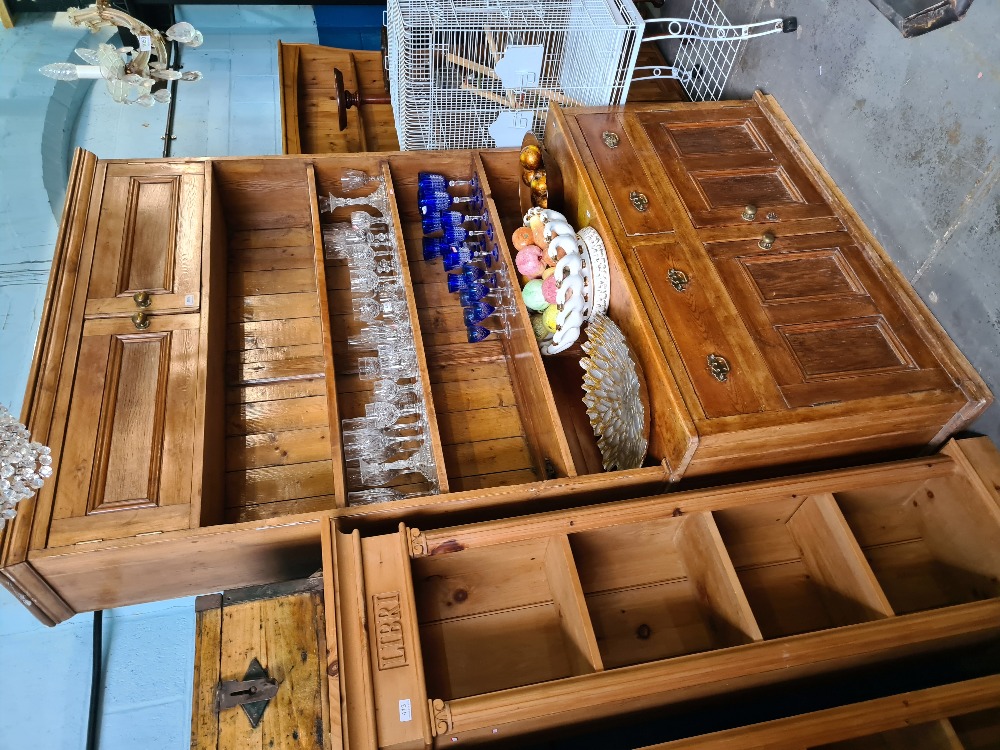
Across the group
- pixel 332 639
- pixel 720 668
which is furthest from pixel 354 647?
pixel 720 668

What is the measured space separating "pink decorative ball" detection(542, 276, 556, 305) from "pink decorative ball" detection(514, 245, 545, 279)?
8 centimetres

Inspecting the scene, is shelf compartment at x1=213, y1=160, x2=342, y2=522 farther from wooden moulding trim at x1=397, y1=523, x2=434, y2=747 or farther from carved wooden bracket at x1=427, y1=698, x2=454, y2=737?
carved wooden bracket at x1=427, y1=698, x2=454, y2=737

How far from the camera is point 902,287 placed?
168 cm

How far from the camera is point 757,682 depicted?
1.34 metres

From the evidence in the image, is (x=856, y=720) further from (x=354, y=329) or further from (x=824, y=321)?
(x=354, y=329)

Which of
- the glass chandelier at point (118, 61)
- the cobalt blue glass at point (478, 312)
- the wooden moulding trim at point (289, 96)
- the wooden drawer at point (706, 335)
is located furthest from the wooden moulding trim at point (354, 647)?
the glass chandelier at point (118, 61)

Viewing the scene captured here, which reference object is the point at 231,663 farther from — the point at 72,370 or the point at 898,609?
the point at 898,609

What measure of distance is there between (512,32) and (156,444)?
169 centimetres

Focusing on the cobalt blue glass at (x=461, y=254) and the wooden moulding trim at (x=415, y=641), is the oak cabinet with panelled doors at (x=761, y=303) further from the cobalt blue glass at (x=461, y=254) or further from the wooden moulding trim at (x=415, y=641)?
the wooden moulding trim at (x=415, y=641)

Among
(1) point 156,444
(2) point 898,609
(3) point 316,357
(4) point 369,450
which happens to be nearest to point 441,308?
(3) point 316,357

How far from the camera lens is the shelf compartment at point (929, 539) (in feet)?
4.98

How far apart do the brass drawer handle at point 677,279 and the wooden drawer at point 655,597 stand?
505 mm

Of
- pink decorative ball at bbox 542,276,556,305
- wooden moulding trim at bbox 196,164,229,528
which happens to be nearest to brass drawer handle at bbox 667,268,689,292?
pink decorative ball at bbox 542,276,556,305

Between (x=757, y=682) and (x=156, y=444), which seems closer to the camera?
(x=757, y=682)
